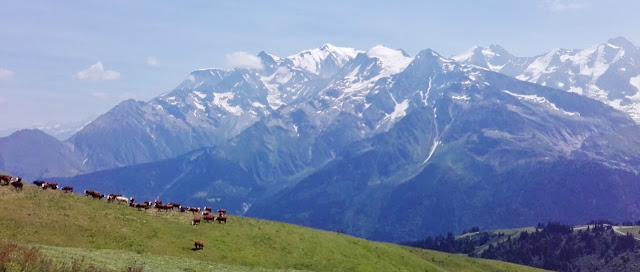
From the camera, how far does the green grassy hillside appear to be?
55.2 m

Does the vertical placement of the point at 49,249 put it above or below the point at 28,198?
below

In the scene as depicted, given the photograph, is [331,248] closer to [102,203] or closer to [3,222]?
[102,203]

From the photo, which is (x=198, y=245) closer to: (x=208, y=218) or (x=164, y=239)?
(x=164, y=239)

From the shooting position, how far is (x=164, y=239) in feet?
213

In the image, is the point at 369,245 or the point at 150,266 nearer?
the point at 150,266


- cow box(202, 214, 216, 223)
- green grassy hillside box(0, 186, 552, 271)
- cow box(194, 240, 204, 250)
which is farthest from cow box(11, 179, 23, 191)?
cow box(194, 240, 204, 250)

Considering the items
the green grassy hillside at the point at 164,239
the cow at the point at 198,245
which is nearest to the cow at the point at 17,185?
the green grassy hillside at the point at 164,239

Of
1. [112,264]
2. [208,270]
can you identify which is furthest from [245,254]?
[112,264]

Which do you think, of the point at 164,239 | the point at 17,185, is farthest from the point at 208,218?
the point at 17,185

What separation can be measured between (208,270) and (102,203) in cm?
3134

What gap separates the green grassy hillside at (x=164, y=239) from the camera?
181 ft

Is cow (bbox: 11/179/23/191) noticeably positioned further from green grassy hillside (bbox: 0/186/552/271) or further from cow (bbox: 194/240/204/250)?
cow (bbox: 194/240/204/250)

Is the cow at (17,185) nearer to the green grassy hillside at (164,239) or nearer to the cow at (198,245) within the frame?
the green grassy hillside at (164,239)

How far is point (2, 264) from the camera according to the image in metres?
32.7
